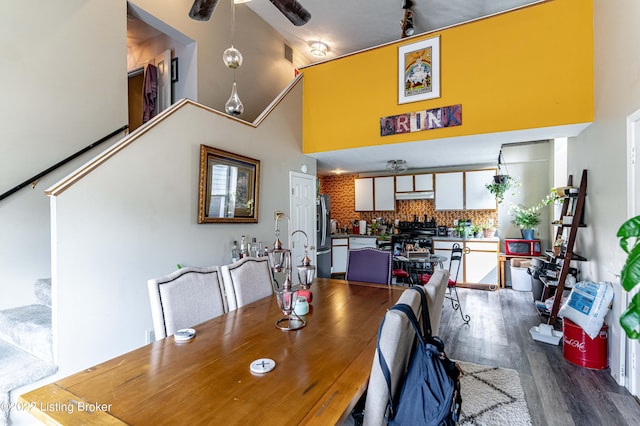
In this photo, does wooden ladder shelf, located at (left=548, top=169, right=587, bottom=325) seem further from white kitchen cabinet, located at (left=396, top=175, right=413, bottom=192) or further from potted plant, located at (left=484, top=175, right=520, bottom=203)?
white kitchen cabinet, located at (left=396, top=175, right=413, bottom=192)

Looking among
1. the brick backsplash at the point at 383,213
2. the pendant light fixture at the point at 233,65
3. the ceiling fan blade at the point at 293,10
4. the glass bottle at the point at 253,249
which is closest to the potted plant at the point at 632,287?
the ceiling fan blade at the point at 293,10

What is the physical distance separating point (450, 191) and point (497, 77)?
10.3 ft

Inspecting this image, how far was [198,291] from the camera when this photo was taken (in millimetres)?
1978

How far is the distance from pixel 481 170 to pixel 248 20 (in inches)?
204

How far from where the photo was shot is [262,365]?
1.28m

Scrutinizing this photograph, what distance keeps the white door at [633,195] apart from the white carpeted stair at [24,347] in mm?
4155

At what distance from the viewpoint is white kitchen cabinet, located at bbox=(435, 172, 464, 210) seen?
6.29 metres

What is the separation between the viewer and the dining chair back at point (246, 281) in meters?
2.26

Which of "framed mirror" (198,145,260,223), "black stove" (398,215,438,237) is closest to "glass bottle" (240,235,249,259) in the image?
"framed mirror" (198,145,260,223)

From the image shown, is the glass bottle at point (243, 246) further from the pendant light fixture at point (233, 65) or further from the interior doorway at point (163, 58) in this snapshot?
the interior doorway at point (163, 58)

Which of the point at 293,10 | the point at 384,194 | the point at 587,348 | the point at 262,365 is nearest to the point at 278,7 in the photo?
the point at 293,10

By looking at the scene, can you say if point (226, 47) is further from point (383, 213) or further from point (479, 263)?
point (479, 263)

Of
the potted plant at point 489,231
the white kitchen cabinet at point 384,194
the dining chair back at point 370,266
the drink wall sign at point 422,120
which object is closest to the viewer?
the dining chair back at point 370,266

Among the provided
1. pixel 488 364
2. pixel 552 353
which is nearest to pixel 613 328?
pixel 552 353
